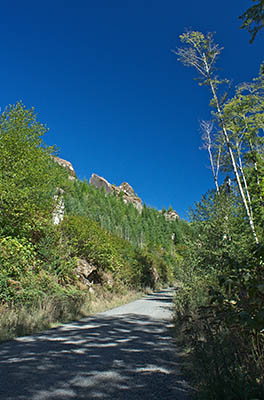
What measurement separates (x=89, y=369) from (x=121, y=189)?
458ft

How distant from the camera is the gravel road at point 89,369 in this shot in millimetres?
3148

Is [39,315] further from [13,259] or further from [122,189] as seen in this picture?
[122,189]

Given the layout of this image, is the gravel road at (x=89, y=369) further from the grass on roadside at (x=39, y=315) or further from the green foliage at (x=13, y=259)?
the green foliage at (x=13, y=259)

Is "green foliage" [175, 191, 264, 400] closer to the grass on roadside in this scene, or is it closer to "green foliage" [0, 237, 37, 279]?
the grass on roadside

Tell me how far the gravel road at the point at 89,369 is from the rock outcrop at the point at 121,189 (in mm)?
129034

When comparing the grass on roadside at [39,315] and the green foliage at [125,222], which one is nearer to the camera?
the grass on roadside at [39,315]

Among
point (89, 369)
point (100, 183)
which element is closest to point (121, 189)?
point (100, 183)

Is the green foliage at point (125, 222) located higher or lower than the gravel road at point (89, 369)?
higher

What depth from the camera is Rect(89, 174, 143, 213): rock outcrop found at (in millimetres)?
137863

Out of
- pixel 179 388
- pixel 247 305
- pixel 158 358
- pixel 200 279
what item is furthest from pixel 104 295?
pixel 247 305

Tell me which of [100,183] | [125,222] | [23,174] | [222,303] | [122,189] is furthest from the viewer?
[122,189]

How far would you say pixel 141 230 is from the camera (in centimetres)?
8788

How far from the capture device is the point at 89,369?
3.97 meters

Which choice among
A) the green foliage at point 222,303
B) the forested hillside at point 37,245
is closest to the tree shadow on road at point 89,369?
the green foliage at point 222,303
